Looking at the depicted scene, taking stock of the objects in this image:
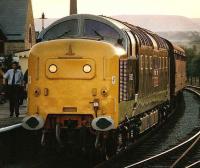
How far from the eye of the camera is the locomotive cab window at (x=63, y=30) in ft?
49.5

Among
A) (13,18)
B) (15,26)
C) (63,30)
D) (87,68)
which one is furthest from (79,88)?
(13,18)

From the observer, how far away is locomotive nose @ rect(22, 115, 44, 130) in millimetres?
13805

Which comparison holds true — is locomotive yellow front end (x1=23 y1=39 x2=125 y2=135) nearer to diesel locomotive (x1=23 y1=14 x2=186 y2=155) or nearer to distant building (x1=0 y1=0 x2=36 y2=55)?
diesel locomotive (x1=23 y1=14 x2=186 y2=155)

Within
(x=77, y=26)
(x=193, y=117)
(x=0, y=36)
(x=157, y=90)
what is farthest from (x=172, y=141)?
(x=0, y=36)

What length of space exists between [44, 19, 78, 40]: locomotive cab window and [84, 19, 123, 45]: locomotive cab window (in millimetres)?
266

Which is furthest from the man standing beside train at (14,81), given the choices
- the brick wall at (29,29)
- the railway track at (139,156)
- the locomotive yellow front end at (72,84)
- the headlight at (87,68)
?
the brick wall at (29,29)

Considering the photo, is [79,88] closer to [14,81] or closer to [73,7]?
[14,81]

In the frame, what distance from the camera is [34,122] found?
1384 centimetres

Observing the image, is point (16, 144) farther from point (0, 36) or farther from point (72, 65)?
point (0, 36)

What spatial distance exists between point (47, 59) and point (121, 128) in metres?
2.45

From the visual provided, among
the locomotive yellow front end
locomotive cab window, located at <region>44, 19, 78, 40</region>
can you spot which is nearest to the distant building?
locomotive cab window, located at <region>44, 19, 78, 40</region>

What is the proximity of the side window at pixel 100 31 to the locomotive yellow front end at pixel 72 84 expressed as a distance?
0.84m

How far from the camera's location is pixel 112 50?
45.6ft

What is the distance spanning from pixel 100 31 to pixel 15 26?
3738 cm
